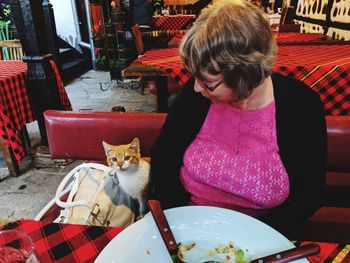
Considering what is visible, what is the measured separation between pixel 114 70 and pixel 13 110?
345cm

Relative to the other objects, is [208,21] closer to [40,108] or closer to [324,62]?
[324,62]

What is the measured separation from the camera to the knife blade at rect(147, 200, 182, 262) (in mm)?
649

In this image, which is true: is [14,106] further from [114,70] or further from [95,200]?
[114,70]

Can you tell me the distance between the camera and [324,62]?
202cm

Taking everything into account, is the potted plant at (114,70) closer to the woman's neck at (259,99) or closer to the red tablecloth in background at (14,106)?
the red tablecloth in background at (14,106)

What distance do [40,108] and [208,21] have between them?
2.44 metres

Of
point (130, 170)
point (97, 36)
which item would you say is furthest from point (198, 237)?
point (97, 36)

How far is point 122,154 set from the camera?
141cm

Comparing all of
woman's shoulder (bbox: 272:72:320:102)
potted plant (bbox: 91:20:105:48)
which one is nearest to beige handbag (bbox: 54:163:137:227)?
woman's shoulder (bbox: 272:72:320:102)

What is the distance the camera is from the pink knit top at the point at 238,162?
3.25 ft

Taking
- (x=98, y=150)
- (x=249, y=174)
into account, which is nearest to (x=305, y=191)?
(x=249, y=174)

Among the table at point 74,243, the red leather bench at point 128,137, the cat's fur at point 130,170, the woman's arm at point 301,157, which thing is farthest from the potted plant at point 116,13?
the table at point 74,243

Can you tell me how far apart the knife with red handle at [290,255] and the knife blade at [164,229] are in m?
0.18

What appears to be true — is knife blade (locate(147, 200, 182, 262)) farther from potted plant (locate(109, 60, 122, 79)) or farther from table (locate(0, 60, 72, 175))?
potted plant (locate(109, 60, 122, 79))
